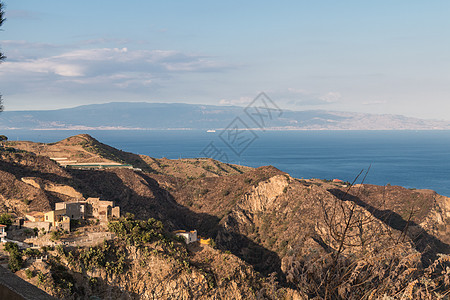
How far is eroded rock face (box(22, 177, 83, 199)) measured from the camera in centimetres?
5166

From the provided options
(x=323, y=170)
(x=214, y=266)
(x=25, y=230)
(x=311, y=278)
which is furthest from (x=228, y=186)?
(x=323, y=170)

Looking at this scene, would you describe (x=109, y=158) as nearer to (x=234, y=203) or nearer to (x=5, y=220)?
(x=234, y=203)

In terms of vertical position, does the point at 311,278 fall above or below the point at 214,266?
above

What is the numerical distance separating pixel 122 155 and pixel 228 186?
37.5 m

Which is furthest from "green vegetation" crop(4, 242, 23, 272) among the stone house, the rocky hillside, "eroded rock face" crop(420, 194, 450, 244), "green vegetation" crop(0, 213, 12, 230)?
"eroded rock face" crop(420, 194, 450, 244)

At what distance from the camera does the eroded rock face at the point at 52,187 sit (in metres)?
51.7

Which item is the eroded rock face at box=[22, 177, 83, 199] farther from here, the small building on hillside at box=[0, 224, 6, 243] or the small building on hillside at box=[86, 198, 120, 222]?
the small building on hillside at box=[0, 224, 6, 243]

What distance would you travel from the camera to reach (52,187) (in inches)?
2093

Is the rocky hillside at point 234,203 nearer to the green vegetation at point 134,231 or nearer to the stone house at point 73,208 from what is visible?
the green vegetation at point 134,231

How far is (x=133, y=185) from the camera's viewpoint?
69562 mm

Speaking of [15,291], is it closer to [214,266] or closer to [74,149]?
[214,266]

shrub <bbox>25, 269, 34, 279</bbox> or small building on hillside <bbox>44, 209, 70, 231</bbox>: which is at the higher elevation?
small building on hillside <bbox>44, 209, 70, 231</bbox>

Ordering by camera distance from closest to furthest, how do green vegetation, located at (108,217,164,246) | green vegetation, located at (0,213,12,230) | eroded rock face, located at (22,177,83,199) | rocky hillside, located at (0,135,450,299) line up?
green vegetation, located at (0,213,12,230) → green vegetation, located at (108,217,164,246) → rocky hillside, located at (0,135,450,299) → eroded rock face, located at (22,177,83,199)

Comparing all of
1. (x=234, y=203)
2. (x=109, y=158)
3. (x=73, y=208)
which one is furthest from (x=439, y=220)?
(x=109, y=158)
